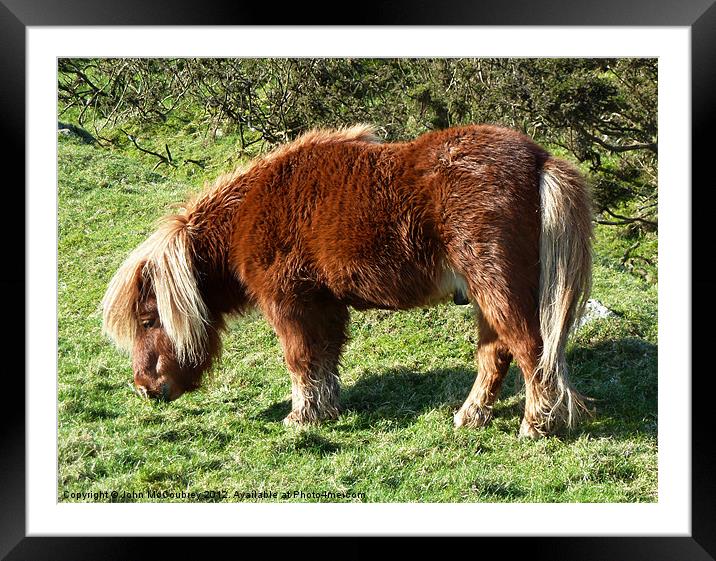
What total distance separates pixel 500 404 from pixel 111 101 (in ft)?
13.5

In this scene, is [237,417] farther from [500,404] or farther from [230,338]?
[500,404]

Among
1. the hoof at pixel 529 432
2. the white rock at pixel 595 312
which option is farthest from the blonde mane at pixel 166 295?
the white rock at pixel 595 312

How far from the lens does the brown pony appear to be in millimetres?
4266

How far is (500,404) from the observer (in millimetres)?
5176

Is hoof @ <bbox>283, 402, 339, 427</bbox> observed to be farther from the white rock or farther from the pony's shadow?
the white rock

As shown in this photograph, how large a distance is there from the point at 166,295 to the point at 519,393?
8.74 ft

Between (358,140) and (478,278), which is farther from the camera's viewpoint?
(358,140)

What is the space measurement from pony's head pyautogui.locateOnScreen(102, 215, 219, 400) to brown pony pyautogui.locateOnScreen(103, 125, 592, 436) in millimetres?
10

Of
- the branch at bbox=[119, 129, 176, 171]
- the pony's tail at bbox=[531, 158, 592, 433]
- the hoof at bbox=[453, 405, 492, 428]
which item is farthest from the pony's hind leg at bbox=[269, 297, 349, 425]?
the branch at bbox=[119, 129, 176, 171]

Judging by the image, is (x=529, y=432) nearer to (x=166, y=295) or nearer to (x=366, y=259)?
(x=366, y=259)

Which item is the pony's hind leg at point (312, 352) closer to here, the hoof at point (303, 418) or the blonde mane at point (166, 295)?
the hoof at point (303, 418)
